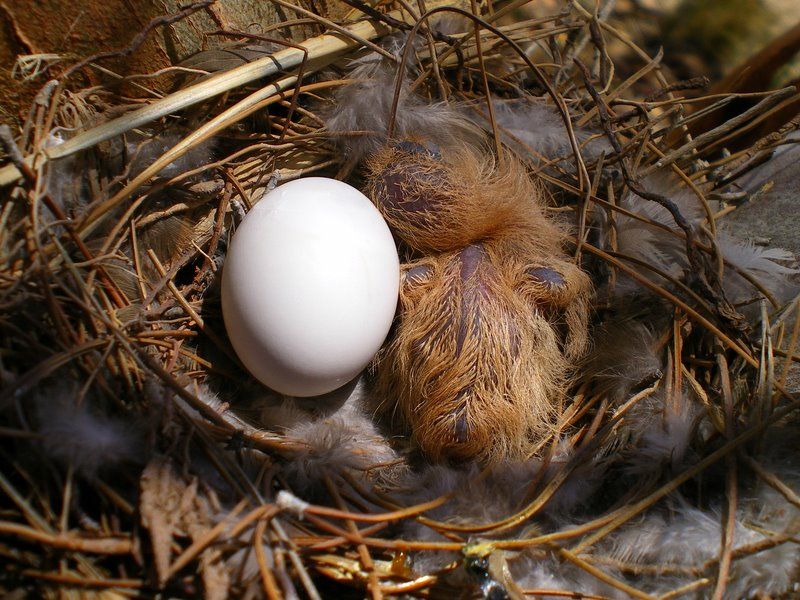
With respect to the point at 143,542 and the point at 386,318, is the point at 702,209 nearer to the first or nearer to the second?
the point at 386,318

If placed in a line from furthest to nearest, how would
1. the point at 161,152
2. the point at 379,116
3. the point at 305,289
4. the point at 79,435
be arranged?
the point at 379,116
the point at 161,152
the point at 305,289
the point at 79,435

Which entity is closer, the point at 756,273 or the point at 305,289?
the point at 305,289

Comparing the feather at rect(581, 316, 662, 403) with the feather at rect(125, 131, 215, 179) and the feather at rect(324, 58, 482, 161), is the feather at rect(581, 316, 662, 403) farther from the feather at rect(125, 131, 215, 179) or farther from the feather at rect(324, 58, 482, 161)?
the feather at rect(125, 131, 215, 179)

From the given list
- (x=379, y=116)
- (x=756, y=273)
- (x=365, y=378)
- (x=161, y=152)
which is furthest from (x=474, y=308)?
(x=161, y=152)

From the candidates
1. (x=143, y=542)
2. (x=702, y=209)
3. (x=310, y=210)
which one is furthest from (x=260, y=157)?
(x=702, y=209)

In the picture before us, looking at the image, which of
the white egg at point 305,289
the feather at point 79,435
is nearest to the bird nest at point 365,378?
the feather at point 79,435

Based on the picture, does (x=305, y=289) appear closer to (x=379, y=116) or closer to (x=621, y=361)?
(x=379, y=116)

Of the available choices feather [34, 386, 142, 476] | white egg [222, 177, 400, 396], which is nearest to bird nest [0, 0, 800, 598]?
feather [34, 386, 142, 476]
